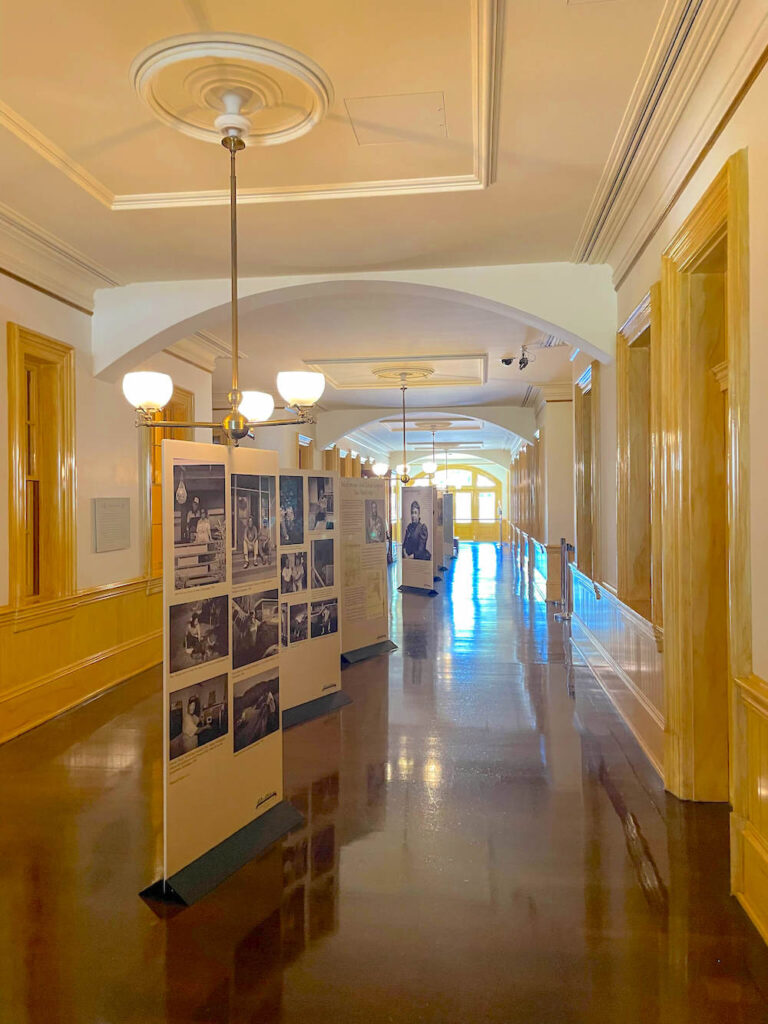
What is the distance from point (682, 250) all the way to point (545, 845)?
315 cm

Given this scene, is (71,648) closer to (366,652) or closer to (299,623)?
(299,623)

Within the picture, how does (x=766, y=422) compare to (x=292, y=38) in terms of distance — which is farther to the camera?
(x=292, y=38)

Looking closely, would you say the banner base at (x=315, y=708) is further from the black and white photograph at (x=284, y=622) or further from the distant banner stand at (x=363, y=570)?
the distant banner stand at (x=363, y=570)

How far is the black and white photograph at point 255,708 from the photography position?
3.63 m

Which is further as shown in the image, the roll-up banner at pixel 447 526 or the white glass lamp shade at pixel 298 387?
the roll-up banner at pixel 447 526

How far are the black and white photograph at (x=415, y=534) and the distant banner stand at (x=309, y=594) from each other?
8171 millimetres

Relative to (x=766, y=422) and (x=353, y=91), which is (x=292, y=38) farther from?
(x=766, y=422)

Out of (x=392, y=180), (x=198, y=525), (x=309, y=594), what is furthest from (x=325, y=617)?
(x=392, y=180)

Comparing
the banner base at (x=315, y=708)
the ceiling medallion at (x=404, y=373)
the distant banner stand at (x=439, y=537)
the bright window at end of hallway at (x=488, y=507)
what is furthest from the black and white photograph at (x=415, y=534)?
the bright window at end of hallway at (x=488, y=507)

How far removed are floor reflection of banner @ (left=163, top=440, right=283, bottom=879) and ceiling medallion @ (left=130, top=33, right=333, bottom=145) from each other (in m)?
1.67

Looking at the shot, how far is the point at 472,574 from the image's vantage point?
1838cm

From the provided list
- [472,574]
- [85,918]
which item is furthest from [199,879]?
[472,574]

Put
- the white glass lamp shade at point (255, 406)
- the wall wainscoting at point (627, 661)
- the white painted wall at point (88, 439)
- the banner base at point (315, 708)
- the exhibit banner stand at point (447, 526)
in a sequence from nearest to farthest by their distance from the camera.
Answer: the white glass lamp shade at point (255, 406)
the wall wainscoting at point (627, 661)
the white painted wall at point (88, 439)
the banner base at point (315, 708)
the exhibit banner stand at point (447, 526)

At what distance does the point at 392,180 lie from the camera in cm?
471
